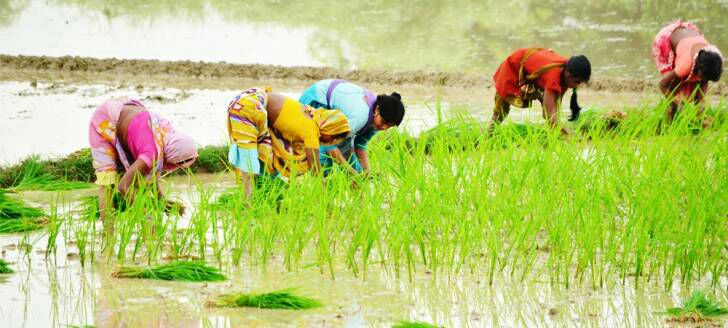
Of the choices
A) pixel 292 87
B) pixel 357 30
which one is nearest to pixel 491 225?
pixel 292 87

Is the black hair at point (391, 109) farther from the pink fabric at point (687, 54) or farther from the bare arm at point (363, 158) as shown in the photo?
the pink fabric at point (687, 54)

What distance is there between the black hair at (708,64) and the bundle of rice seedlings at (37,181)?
13.3 feet

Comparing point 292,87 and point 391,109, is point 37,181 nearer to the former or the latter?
point 391,109

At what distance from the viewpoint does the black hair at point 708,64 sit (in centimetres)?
674

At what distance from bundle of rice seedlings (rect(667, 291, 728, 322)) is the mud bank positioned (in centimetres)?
554

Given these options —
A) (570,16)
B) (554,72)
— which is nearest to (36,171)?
(554,72)

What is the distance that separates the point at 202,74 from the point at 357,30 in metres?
3.17

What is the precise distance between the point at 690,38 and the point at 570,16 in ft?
20.3

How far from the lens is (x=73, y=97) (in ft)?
28.1

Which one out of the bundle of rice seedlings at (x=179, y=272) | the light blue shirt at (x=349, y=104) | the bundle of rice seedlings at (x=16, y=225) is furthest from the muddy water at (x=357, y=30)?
the bundle of rice seedlings at (x=179, y=272)

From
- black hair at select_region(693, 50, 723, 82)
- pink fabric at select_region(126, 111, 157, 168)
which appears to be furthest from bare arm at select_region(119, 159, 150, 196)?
black hair at select_region(693, 50, 723, 82)

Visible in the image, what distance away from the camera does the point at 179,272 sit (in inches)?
156

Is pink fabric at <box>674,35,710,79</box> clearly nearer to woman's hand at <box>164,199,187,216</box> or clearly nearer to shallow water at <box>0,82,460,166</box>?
shallow water at <box>0,82,460,166</box>

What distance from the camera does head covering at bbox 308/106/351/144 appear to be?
16.4 feet
